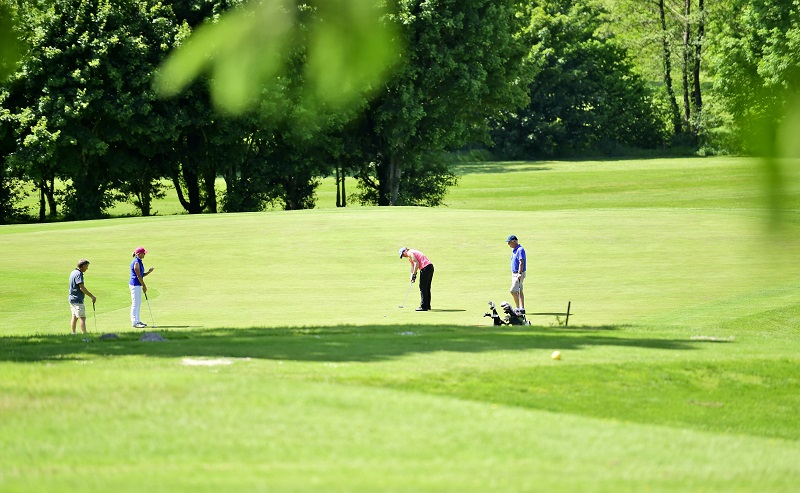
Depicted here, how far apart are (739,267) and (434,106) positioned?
97.2 ft

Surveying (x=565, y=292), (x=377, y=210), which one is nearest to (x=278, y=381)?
(x=565, y=292)

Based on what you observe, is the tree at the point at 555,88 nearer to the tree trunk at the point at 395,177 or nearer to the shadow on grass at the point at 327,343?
the tree trunk at the point at 395,177

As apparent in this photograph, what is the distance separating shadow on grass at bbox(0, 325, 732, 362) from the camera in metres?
15.2

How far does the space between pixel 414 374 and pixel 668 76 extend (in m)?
10.3

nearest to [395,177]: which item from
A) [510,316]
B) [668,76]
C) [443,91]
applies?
[443,91]

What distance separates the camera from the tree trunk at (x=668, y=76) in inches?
135

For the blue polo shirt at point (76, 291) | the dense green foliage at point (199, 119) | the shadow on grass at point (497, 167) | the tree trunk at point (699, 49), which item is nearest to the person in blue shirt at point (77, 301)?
the blue polo shirt at point (76, 291)

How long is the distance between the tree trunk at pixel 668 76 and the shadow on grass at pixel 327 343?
1128 cm

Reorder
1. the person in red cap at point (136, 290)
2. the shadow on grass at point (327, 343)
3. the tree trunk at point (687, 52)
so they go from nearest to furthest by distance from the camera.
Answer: the tree trunk at point (687, 52) → the shadow on grass at point (327, 343) → the person in red cap at point (136, 290)

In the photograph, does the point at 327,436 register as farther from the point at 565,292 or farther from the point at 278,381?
the point at 565,292

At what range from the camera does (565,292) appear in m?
29.2

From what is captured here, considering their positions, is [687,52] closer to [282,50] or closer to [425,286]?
[282,50]

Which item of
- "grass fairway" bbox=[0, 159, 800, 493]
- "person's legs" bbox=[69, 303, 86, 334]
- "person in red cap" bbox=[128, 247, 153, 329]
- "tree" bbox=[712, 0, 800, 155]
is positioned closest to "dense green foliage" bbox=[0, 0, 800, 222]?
"grass fairway" bbox=[0, 159, 800, 493]

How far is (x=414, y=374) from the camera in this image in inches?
536
